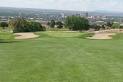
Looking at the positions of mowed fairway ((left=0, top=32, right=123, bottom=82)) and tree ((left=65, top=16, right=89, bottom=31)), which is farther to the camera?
Result: tree ((left=65, top=16, right=89, bottom=31))

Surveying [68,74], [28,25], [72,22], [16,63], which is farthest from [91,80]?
[72,22]

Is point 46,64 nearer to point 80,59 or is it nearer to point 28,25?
point 80,59

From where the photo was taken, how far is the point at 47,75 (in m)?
10.9

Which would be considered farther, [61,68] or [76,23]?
[76,23]

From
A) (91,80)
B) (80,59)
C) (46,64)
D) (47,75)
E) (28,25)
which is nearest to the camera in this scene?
(91,80)

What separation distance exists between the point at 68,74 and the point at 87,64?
2253 millimetres

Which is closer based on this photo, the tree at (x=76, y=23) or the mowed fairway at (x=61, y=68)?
the mowed fairway at (x=61, y=68)

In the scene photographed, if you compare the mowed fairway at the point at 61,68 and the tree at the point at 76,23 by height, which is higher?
the mowed fairway at the point at 61,68

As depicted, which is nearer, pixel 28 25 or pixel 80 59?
pixel 80 59

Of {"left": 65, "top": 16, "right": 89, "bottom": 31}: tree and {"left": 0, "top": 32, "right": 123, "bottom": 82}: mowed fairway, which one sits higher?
{"left": 0, "top": 32, "right": 123, "bottom": 82}: mowed fairway

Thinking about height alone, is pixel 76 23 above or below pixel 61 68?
below

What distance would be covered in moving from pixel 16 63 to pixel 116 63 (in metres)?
4.00

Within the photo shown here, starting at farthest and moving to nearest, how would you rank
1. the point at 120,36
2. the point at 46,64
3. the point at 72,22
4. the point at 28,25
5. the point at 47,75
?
the point at 72,22 < the point at 28,25 < the point at 120,36 < the point at 46,64 < the point at 47,75

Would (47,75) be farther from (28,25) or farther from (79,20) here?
(79,20)
